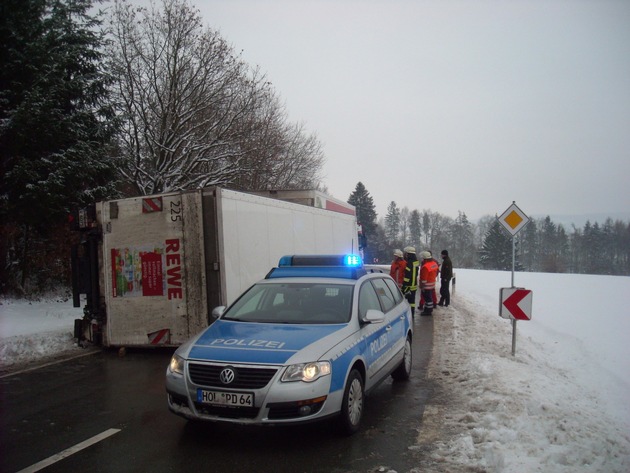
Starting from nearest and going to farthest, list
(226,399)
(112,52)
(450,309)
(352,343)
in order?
(226,399), (352,343), (450,309), (112,52)

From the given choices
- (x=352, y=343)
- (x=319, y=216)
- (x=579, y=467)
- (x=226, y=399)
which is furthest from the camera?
(x=319, y=216)

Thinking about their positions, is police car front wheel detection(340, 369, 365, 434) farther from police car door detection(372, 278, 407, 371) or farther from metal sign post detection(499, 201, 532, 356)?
metal sign post detection(499, 201, 532, 356)

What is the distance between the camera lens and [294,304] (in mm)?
5656

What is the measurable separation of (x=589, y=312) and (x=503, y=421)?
43.5 feet

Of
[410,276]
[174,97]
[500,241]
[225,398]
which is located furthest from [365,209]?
[225,398]

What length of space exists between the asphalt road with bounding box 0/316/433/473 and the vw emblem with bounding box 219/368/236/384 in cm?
67

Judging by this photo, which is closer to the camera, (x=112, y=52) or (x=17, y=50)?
(x=17, y=50)

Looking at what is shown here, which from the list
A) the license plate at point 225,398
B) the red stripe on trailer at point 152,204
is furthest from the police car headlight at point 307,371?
the red stripe on trailer at point 152,204

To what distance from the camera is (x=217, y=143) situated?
19.2 meters

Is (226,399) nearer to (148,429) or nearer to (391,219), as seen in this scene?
(148,429)

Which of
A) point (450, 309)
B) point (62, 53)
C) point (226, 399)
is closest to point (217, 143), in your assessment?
point (62, 53)

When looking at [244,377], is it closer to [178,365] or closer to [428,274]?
[178,365]

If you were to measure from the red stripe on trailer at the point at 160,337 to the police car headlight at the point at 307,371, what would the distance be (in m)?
4.98

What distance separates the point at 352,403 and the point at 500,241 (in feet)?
263
